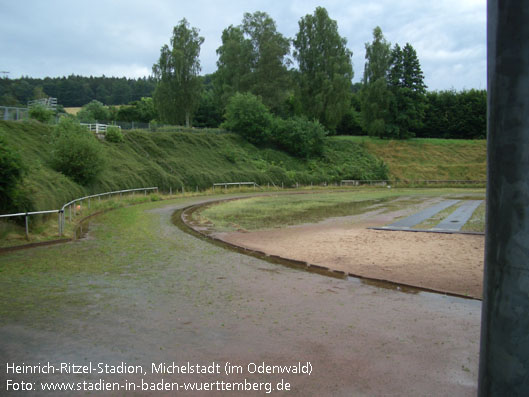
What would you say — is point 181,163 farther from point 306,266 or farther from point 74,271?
point 306,266

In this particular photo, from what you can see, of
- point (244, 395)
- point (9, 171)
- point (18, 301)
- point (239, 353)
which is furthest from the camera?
point (9, 171)

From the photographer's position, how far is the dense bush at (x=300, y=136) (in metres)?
61.8

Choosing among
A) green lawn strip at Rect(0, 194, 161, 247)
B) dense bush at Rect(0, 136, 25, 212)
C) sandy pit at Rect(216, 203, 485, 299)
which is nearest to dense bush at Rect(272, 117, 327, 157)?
green lawn strip at Rect(0, 194, 161, 247)

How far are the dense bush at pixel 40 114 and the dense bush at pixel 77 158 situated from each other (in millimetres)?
14078

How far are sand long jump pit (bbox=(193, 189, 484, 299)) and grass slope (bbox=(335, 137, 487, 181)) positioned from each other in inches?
1616

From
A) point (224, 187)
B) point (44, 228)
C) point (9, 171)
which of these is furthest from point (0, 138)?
point (224, 187)

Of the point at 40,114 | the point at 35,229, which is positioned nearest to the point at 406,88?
the point at 40,114

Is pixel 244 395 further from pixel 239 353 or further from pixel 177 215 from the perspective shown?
pixel 177 215

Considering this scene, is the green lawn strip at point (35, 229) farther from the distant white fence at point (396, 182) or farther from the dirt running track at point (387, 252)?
the distant white fence at point (396, 182)

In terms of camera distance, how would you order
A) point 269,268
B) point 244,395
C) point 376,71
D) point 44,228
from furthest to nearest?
point 376,71, point 44,228, point 269,268, point 244,395

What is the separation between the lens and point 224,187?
46.8m

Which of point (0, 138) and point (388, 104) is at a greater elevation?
point (388, 104)

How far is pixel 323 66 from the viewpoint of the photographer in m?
65.5

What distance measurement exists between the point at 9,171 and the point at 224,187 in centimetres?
3351
